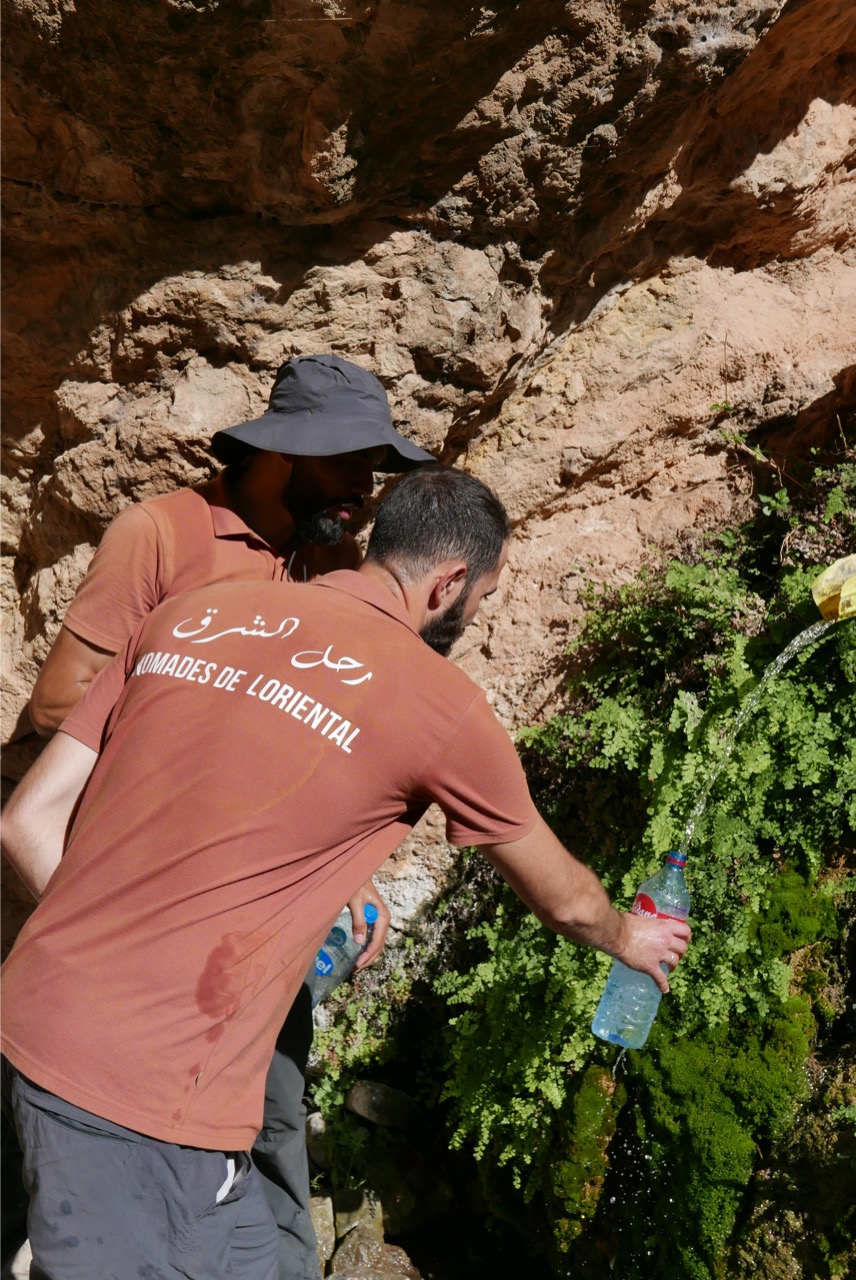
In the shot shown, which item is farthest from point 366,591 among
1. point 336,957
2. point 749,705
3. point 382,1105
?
point 382,1105

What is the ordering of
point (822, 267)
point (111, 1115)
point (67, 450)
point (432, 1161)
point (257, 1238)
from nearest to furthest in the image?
point (111, 1115), point (257, 1238), point (67, 450), point (432, 1161), point (822, 267)

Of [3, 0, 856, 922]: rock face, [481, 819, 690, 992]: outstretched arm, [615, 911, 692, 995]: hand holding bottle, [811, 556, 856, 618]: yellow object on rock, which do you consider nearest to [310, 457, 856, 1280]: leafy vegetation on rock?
[811, 556, 856, 618]: yellow object on rock

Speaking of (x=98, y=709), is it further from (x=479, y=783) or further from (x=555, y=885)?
(x=555, y=885)

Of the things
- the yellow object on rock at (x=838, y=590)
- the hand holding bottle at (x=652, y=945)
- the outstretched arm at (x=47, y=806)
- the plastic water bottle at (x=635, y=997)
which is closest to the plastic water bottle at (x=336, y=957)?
the plastic water bottle at (x=635, y=997)

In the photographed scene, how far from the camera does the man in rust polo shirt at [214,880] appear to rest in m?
2.03

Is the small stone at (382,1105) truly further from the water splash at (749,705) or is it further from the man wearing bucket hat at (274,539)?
the water splash at (749,705)

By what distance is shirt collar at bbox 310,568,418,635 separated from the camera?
242 centimetres

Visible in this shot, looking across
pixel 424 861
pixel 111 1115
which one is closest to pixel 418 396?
pixel 424 861

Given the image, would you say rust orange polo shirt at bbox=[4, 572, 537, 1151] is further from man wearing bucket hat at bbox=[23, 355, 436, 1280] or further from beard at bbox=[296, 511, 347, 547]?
beard at bbox=[296, 511, 347, 547]

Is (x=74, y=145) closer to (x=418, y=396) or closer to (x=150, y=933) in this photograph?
(x=418, y=396)

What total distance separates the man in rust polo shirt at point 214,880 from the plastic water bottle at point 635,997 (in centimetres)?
125

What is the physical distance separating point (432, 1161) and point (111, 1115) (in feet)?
9.60

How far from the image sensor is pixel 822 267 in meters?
4.82

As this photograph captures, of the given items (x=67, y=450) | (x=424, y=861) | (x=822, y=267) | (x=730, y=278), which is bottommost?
(x=424, y=861)
